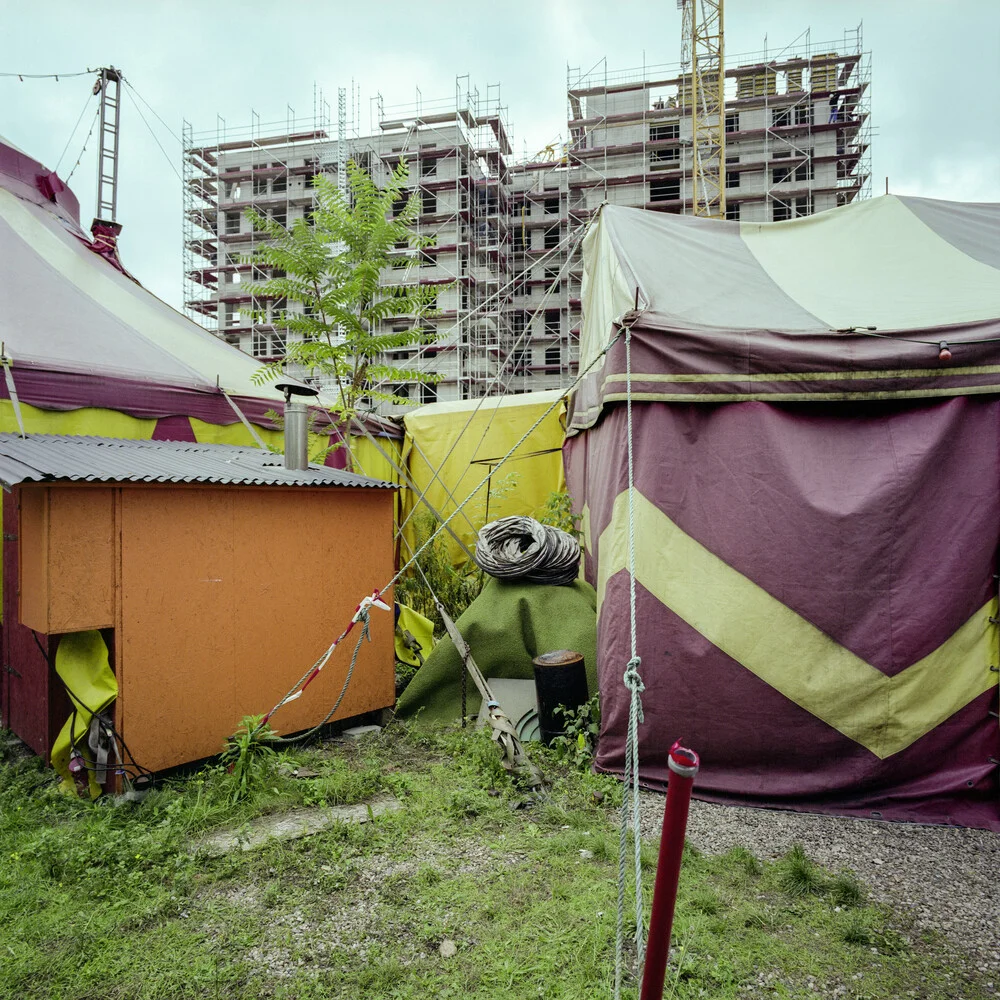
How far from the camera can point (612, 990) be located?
7.34ft

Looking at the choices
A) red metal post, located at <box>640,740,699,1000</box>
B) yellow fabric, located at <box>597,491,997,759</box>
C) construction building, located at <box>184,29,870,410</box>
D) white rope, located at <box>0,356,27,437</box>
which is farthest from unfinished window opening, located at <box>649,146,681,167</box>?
red metal post, located at <box>640,740,699,1000</box>

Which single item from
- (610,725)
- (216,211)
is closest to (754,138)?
(216,211)

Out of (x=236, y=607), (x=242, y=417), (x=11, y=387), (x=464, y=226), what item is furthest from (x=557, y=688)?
(x=464, y=226)

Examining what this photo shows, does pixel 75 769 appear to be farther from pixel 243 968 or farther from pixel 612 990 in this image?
pixel 612 990

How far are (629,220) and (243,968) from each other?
545cm

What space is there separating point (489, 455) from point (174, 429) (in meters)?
4.07

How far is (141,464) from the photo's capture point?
3.98m

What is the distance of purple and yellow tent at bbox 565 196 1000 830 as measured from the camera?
143 inches

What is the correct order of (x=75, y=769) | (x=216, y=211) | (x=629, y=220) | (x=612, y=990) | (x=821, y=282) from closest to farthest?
1. (x=612, y=990)
2. (x=75, y=769)
3. (x=821, y=282)
4. (x=629, y=220)
5. (x=216, y=211)

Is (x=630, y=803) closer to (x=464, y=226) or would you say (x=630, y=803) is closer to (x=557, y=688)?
(x=557, y=688)

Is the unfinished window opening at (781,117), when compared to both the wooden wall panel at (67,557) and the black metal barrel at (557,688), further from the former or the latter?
the wooden wall panel at (67,557)

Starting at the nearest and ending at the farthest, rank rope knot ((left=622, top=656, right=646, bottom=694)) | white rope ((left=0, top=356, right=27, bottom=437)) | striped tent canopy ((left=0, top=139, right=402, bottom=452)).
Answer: rope knot ((left=622, top=656, right=646, bottom=694)) → white rope ((left=0, top=356, right=27, bottom=437)) → striped tent canopy ((left=0, top=139, right=402, bottom=452))

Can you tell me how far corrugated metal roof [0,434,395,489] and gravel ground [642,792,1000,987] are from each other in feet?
9.90

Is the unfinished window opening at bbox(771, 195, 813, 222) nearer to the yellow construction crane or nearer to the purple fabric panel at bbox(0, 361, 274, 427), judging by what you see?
the yellow construction crane
